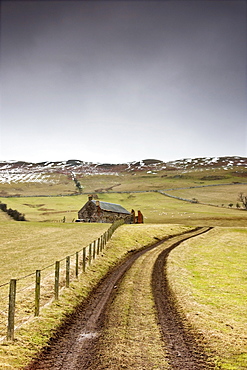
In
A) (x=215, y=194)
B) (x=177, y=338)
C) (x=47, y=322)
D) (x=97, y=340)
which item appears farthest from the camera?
(x=215, y=194)

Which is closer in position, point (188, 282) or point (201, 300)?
point (201, 300)

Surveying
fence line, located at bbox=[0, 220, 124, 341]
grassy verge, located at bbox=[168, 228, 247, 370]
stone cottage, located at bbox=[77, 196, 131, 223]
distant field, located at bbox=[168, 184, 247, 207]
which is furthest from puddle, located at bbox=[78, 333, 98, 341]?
distant field, located at bbox=[168, 184, 247, 207]

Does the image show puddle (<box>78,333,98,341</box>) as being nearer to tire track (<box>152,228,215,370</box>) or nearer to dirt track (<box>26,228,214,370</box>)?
dirt track (<box>26,228,214,370</box>)

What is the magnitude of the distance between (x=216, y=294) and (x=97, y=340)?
9474 millimetres

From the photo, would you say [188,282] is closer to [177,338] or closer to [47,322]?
[177,338]

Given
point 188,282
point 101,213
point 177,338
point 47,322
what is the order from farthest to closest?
point 101,213, point 188,282, point 47,322, point 177,338

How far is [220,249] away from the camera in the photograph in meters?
35.8

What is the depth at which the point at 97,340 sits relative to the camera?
36.0 feet

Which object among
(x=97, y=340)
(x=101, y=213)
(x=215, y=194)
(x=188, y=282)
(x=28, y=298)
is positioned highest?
(x=215, y=194)

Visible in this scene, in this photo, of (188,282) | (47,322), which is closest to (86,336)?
(47,322)

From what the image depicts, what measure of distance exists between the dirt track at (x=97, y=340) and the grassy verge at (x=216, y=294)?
25.9 inches

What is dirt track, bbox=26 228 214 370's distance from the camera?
925 cm

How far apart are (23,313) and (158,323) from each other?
608 cm

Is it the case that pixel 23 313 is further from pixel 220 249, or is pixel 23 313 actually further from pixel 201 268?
pixel 220 249
